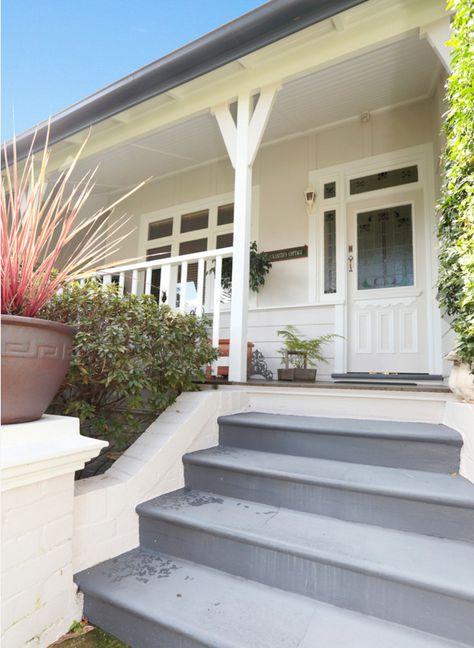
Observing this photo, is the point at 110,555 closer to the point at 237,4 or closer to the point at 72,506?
the point at 72,506

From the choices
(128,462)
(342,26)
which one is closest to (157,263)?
(128,462)

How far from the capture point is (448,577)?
1117 mm

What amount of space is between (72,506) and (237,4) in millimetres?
4652

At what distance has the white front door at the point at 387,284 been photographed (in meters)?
3.94

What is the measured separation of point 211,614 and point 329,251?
3999 millimetres

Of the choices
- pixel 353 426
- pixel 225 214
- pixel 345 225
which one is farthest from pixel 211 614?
pixel 225 214

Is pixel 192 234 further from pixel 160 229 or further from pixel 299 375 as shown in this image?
pixel 299 375

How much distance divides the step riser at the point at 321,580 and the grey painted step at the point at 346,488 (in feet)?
0.97

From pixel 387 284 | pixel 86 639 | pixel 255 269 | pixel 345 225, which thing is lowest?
pixel 86 639

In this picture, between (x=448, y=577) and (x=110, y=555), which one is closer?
(x=448, y=577)

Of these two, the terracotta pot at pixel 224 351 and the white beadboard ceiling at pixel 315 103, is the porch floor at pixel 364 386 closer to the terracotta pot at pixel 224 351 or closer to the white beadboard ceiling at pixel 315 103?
the terracotta pot at pixel 224 351

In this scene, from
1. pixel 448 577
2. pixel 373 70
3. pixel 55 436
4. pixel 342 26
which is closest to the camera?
pixel 448 577

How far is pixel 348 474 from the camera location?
64.4 inches

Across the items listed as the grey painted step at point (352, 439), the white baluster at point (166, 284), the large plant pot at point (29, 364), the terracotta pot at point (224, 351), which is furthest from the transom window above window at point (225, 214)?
the large plant pot at point (29, 364)
